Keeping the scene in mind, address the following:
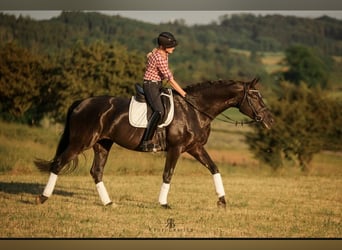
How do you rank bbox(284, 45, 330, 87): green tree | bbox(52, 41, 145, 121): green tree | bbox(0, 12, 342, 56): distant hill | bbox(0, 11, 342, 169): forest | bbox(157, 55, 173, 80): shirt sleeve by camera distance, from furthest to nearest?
bbox(284, 45, 330, 87): green tree
bbox(0, 12, 342, 56): distant hill
bbox(52, 41, 145, 121): green tree
bbox(0, 11, 342, 169): forest
bbox(157, 55, 173, 80): shirt sleeve

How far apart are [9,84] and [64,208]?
5619mm

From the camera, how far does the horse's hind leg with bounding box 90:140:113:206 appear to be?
28.9 ft

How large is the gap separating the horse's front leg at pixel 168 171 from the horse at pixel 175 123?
0.01m

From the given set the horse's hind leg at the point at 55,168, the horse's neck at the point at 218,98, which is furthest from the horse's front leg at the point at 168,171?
the horse's hind leg at the point at 55,168

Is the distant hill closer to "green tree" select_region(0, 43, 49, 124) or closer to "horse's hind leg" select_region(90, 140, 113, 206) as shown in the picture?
"green tree" select_region(0, 43, 49, 124)

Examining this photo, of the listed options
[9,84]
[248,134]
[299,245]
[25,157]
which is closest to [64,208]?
[299,245]

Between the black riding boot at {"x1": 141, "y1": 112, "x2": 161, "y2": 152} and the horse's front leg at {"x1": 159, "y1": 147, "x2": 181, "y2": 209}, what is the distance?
0.61 feet

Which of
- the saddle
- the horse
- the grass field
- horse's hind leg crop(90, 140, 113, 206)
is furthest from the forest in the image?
the saddle

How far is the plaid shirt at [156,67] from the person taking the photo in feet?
→ 28.0

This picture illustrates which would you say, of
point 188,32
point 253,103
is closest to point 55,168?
point 253,103

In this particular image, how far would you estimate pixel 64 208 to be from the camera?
877 centimetres

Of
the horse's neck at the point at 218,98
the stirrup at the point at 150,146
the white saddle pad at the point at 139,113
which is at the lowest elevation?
the stirrup at the point at 150,146

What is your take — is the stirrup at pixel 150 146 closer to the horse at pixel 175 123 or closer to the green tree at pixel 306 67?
the horse at pixel 175 123

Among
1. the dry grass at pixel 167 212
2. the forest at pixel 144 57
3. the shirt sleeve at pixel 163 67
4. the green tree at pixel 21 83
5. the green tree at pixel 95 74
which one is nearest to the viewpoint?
the dry grass at pixel 167 212
